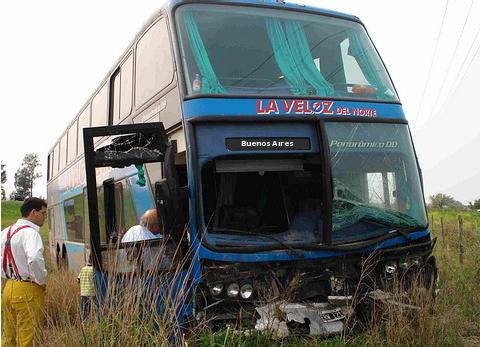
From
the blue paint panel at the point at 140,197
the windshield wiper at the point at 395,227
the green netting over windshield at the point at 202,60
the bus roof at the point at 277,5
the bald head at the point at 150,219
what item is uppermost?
the bus roof at the point at 277,5

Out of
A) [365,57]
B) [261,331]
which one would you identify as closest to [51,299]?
[261,331]

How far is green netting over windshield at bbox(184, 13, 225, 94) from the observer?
5098mm

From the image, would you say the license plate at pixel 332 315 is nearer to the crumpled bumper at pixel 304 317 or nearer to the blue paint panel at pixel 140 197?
the crumpled bumper at pixel 304 317

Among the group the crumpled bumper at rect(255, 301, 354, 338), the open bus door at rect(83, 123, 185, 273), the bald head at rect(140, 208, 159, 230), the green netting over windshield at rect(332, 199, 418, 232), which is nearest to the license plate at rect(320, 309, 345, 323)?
the crumpled bumper at rect(255, 301, 354, 338)

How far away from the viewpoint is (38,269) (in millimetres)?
5238

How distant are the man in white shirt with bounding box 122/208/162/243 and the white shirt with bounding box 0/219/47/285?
0.84 m

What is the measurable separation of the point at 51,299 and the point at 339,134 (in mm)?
4829

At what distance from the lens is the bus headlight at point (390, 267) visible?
525cm

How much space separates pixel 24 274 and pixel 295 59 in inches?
141

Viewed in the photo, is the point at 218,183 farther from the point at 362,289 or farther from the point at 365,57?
the point at 365,57

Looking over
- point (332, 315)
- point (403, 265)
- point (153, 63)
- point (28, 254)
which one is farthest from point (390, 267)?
point (28, 254)

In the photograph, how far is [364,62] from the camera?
6152mm

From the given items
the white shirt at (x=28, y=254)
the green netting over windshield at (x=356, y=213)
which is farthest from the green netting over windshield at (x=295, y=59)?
the white shirt at (x=28, y=254)

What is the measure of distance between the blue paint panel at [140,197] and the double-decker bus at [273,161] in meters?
0.02
